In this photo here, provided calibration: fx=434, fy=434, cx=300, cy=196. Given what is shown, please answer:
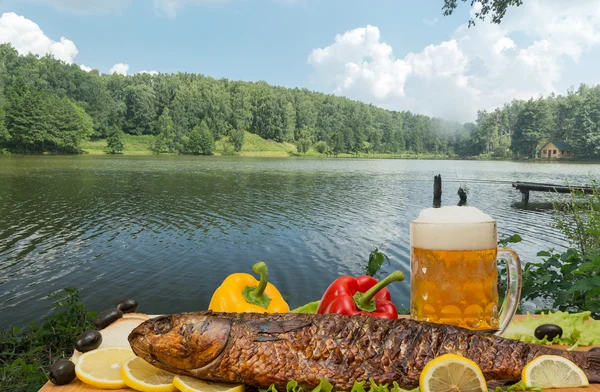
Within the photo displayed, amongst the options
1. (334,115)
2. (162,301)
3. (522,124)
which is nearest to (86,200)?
(162,301)

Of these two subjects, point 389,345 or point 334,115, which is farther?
point 334,115

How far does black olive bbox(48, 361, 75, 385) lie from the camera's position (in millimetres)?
1605

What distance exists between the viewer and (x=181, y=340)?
153 centimetres

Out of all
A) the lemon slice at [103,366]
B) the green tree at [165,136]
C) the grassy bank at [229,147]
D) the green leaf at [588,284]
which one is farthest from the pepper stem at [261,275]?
the green tree at [165,136]

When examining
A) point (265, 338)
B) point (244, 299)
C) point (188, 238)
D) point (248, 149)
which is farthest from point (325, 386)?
point (248, 149)

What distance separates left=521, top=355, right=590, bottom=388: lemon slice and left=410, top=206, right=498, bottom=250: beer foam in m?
0.65

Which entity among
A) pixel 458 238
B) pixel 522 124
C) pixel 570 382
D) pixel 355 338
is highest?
pixel 522 124

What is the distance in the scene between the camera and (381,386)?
1.49m

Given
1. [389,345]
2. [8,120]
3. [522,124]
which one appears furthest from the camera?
[522,124]

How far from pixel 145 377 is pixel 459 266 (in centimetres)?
149

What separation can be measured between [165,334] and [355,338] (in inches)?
27.3

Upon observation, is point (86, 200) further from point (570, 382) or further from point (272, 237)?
point (570, 382)

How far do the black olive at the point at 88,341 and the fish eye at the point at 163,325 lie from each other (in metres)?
0.52

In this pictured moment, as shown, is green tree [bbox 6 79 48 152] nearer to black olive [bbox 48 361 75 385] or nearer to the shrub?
the shrub
